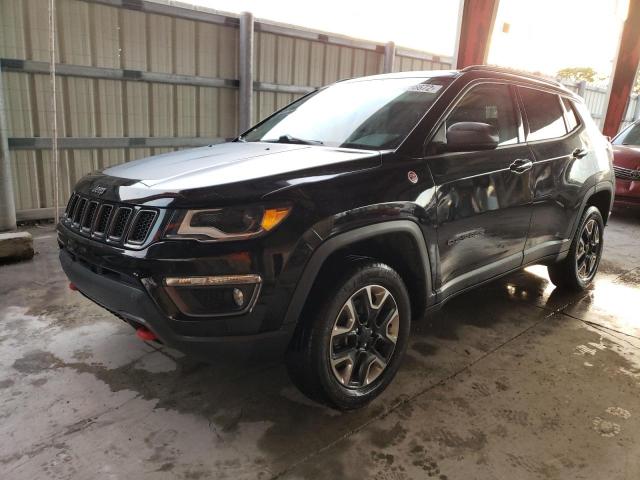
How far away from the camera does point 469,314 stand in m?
3.83

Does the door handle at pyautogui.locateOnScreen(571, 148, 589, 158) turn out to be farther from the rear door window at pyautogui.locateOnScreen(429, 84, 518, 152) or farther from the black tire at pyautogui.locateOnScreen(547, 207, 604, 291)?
the rear door window at pyautogui.locateOnScreen(429, 84, 518, 152)

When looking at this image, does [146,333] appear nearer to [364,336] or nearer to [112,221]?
[112,221]

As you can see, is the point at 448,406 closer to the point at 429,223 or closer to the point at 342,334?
the point at 342,334

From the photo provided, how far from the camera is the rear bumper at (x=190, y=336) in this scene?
6.88 ft

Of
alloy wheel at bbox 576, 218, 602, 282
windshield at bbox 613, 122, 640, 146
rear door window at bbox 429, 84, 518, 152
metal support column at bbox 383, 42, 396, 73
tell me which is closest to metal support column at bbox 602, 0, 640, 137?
windshield at bbox 613, 122, 640, 146

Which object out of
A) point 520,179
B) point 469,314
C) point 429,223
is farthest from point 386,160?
point 469,314

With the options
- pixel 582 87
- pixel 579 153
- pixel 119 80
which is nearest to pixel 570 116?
pixel 579 153

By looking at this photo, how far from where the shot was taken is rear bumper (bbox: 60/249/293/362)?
2.10m

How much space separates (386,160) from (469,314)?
5.90ft

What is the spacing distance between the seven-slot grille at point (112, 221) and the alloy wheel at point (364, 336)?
0.94m

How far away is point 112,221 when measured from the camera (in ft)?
7.43

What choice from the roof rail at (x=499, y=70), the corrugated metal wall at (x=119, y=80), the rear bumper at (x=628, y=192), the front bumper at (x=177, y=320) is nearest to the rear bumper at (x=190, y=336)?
the front bumper at (x=177, y=320)

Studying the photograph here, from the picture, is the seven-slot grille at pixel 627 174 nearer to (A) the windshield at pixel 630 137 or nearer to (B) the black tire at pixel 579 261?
(A) the windshield at pixel 630 137

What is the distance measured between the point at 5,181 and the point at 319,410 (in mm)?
4750
